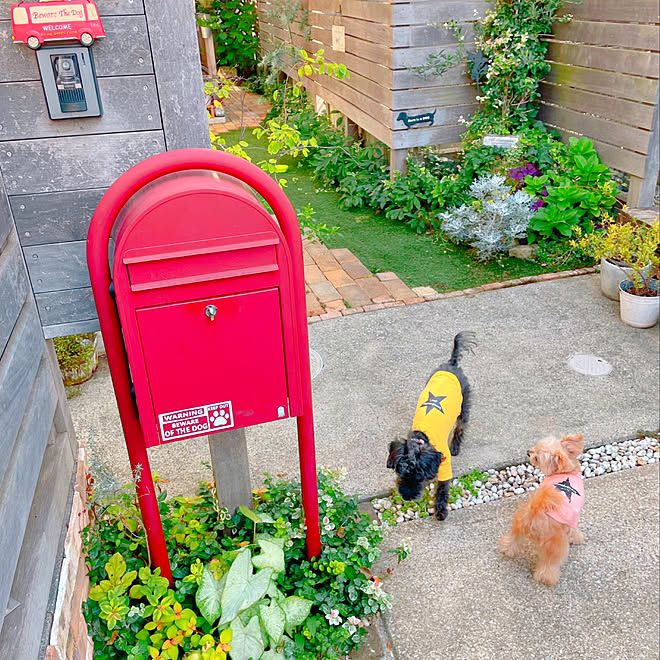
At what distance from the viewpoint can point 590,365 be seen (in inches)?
174

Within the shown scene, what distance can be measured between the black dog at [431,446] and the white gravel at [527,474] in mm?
205

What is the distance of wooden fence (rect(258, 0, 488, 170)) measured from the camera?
6543 millimetres

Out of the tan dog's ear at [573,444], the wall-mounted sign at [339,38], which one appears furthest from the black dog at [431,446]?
the wall-mounted sign at [339,38]

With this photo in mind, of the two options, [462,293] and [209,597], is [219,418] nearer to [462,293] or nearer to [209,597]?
[209,597]

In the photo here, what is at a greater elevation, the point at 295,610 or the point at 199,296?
the point at 199,296

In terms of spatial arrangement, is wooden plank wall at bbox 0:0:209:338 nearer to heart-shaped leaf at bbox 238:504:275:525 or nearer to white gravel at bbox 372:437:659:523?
heart-shaped leaf at bbox 238:504:275:525

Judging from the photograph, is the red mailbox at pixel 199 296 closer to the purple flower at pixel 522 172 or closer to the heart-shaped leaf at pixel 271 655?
the heart-shaped leaf at pixel 271 655

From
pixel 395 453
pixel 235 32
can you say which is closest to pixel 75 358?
pixel 395 453

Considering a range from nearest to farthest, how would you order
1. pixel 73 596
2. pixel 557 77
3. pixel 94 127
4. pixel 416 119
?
pixel 94 127 < pixel 73 596 < pixel 557 77 < pixel 416 119

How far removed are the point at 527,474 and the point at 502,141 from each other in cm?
435

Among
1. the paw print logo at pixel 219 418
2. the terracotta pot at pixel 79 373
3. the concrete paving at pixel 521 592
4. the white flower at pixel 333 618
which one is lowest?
the concrete paving at pixel 521 592

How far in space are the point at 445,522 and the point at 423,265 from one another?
3365mm

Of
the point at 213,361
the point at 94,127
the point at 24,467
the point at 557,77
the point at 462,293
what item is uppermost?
the point at 94,127

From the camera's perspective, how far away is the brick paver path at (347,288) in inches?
211
